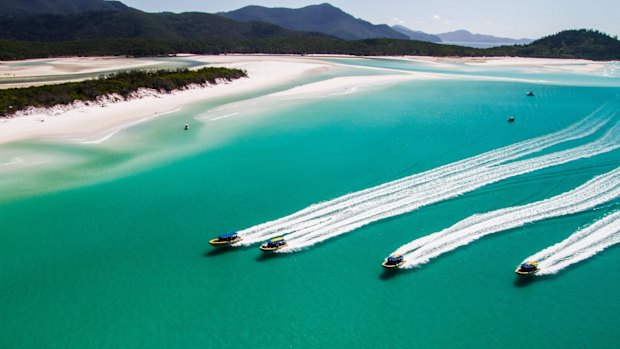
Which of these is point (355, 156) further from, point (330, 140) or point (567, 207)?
point (567, 207)

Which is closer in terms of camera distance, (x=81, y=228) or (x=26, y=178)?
(x=81, y=228)

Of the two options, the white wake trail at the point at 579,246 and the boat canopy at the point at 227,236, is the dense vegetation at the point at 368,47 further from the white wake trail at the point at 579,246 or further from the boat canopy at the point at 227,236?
the white wake trail at the point at 579,246

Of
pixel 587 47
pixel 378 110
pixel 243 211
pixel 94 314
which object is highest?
pixel 587 47

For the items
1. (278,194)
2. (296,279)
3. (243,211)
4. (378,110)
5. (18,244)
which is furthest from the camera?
(378,110)

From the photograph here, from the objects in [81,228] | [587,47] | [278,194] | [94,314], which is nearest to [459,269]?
[278,194]

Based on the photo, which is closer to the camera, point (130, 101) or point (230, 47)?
point (130, 101)

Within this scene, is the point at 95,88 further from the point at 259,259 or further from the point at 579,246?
the point at 579,246

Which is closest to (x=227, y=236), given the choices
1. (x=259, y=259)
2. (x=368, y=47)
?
(x=259, y=259)

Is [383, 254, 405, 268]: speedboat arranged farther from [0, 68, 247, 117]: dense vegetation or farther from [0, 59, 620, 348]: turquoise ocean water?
[0, 68, 247, 117]: dense vegetation
